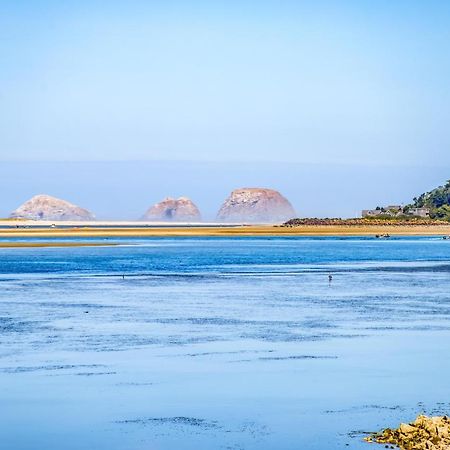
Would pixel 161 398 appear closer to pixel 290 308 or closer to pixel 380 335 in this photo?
pixel 380 335

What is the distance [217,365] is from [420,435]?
894 centimetres

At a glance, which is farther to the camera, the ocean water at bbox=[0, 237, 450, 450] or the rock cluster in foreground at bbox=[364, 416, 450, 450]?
the ocean water at bbox=[0, 237, 450, 450]

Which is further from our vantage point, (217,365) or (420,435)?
(217,365)

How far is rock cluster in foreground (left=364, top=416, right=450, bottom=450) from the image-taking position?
54.2ft

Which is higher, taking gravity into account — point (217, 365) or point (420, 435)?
point (217, 365)

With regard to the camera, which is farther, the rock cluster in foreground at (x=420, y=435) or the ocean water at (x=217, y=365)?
the ocean water at (x=217, y=365)

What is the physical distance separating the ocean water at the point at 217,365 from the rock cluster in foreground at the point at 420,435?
494 millimetres

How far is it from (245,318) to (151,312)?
4107mm

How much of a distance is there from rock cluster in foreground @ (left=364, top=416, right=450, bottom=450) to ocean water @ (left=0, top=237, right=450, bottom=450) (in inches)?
19.4

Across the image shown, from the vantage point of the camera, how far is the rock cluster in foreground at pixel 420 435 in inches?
651

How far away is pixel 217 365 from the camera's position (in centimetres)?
2522

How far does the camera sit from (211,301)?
42938 mm

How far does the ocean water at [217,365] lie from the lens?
1844cm

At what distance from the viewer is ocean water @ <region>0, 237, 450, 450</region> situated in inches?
726
